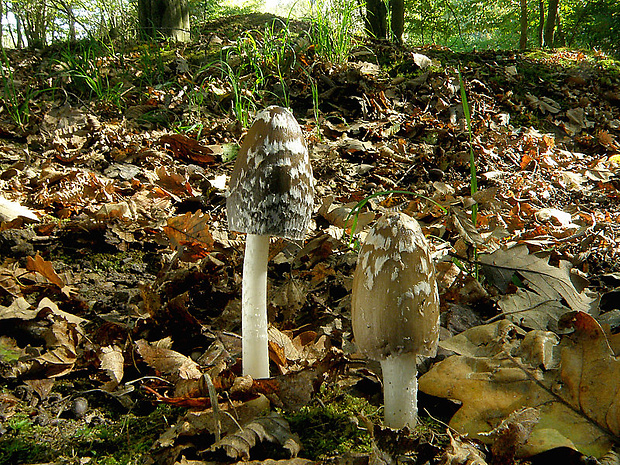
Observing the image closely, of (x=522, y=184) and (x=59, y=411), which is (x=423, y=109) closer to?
(x=522, y=184)

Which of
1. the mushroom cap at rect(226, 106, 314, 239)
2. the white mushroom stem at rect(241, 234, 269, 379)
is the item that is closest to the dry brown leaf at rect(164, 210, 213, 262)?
the white mushroom stem at rect(241, 234, 269, 379)

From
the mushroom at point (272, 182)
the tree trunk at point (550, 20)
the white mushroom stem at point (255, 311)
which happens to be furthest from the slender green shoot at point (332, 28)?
the tree trunk at point (550, 20)

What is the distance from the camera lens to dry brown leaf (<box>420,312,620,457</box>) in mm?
1799

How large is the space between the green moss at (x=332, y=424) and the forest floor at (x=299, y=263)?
0.01 metres

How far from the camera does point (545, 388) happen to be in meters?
1.97

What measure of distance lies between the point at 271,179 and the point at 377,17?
25.9 ft

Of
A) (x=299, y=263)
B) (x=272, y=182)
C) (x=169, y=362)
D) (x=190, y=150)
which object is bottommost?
(x=169, y=362)

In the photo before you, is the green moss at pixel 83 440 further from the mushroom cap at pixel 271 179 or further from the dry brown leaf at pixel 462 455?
the dry brown leaf at pixel 462 455

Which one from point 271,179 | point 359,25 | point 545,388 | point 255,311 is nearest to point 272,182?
point 271,179

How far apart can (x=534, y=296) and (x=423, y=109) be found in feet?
13.4

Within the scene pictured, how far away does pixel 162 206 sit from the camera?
160 inches

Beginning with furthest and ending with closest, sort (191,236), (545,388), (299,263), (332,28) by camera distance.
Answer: (332,28)
(299,263)
(191,236)
(545,388)

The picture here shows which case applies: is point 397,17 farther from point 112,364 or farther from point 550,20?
point 112,364

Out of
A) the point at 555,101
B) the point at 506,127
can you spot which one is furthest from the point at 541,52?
the point at 506,127
